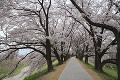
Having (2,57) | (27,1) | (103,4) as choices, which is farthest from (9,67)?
(103,4)

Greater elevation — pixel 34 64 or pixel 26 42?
pixel 26 42

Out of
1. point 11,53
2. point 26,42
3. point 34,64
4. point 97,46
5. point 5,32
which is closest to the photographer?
point 5,32

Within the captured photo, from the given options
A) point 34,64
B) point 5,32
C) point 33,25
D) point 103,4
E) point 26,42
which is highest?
point 103,4

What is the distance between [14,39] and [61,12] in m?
8.58

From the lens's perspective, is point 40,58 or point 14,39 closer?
point 14,39

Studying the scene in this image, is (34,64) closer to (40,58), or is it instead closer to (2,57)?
(40,58)

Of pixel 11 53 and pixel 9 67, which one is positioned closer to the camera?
pixel 11 53

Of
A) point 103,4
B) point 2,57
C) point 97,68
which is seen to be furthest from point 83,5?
Answer: point 2,57

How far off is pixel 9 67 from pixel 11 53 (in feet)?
5.68

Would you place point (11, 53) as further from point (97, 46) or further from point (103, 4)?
point (103, 4)

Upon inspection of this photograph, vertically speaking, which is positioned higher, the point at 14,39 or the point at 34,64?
the point at 14,39

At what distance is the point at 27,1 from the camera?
388 inches

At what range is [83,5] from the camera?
11.4m

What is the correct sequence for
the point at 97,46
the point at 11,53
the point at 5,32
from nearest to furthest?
the point at 5,32 < the point at 11,53 < the point at 97,46
